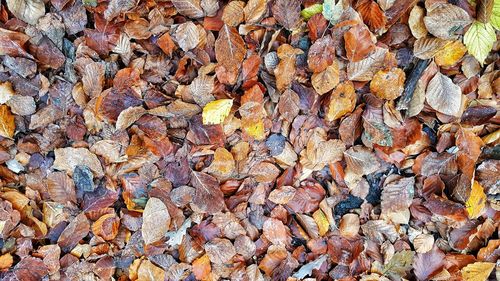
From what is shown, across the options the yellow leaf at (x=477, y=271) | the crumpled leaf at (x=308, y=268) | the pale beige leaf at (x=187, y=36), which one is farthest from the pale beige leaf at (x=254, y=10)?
the yellow leaf at (x=477, y=271)

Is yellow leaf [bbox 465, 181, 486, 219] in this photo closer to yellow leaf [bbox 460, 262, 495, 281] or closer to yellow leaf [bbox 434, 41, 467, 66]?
yellow leaf [bbox 460, 262, 495, 281]

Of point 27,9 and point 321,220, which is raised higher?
point 27,9

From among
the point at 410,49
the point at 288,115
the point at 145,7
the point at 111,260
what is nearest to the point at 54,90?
the point at 145,7

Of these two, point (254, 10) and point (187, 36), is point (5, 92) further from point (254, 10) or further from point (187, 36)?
point (254, 10)

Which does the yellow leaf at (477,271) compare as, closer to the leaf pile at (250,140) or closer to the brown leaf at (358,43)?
the leaf pile at (250,140)

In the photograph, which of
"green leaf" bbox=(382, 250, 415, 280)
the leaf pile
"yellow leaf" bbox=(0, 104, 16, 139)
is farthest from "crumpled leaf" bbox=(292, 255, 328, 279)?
"yellow leaf" bbox=(0, 104, 16, 139)

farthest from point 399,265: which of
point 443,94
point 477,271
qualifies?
point 443,94
